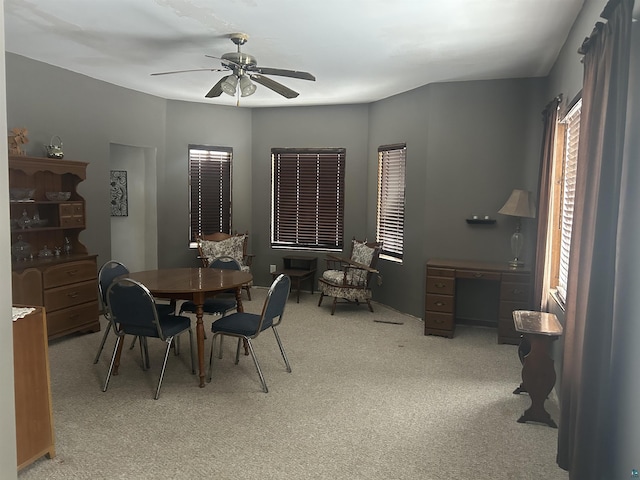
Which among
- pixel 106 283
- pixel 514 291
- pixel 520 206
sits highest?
pixel 520 206

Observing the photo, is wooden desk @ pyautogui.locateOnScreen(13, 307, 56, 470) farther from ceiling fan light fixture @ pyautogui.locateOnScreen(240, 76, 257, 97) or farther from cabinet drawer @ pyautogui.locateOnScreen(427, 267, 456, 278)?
cabinet drawer @ pyautogui.locateOnScreen(427, 267, 456, 278)

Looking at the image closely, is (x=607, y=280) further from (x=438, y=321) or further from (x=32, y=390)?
(x=438, y=321)

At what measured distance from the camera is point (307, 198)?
723 cm

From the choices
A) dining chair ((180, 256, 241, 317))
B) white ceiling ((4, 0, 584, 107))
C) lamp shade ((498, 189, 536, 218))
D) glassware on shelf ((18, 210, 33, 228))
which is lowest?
dining chair ((180, 256, 241, 317))

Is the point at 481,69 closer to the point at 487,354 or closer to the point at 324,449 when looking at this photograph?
the point at 487,354

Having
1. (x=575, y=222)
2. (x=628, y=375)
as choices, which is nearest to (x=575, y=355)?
(x=628, y=375)

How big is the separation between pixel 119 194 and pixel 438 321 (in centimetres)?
439

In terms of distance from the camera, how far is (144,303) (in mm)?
3422

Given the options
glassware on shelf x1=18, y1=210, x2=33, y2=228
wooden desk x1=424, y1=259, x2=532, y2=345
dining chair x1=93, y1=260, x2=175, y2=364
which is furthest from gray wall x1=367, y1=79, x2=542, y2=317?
glassware on shelf x1=18, y1=210, x2=33, y2=228

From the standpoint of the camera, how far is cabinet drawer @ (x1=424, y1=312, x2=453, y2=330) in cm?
506

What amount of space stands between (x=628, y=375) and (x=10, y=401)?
8.62 ft

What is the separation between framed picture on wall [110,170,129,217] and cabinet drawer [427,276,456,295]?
13.5 feet

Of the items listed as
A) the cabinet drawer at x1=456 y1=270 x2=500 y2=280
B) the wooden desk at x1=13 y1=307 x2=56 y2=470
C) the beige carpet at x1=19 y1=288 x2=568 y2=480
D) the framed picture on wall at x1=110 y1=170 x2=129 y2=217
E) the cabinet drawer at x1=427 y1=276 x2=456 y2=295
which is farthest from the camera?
the framed picture on wall at x1=110 y1=170 x2=129 y2=217

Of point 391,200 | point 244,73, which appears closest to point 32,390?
point 244,73
